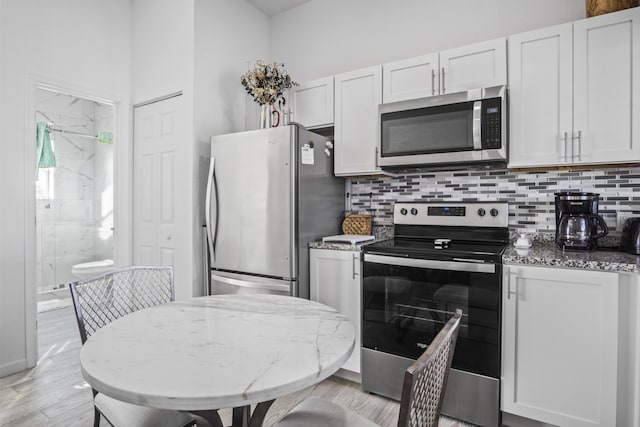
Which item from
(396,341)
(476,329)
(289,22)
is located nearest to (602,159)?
(476,329)

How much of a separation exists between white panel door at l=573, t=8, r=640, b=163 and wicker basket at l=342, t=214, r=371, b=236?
1.39 metres

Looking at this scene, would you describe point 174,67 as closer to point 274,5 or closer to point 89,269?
point 274,5

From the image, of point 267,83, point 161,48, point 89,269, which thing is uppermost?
point 161,48

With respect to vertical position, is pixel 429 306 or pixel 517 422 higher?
pixel 429 306

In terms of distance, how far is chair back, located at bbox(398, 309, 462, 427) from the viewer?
2.40 ft

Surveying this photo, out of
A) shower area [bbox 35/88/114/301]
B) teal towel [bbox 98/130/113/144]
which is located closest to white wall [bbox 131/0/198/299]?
teal towel [bbox 98/130/113/144]

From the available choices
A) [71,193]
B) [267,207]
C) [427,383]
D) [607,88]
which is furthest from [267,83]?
[71,193]

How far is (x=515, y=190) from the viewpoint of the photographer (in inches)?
93.6

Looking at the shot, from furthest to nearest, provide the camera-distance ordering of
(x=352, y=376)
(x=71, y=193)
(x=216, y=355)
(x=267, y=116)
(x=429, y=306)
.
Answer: (x=71, y=193) < (x=267, y=116) < (x=352, y=376) < (x=429, y=306) < (x=216, y=355)

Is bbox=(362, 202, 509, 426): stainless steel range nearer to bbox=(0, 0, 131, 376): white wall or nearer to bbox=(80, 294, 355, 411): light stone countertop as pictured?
bbox=(80, 294, 355, 411): light stone countertop

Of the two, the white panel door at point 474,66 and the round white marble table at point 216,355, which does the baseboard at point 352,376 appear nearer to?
the round white marble table at point 216,355

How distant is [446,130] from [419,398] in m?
1.82

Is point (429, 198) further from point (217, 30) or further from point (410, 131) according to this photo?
point (217, 30)

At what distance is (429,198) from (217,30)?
2213 millimetres
